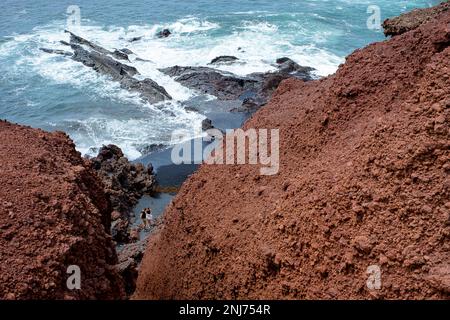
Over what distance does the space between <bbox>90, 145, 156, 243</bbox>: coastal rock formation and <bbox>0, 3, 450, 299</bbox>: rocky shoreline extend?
9.25 metres

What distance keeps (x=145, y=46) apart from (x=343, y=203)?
35.7 metres

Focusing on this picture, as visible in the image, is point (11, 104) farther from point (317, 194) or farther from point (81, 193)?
point (317, 194)

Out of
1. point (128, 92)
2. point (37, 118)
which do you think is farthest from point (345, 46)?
point (37, 118)

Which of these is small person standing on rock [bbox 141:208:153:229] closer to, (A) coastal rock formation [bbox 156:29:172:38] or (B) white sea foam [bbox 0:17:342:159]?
(B) white sea foam [bbox 0:17:342:159]

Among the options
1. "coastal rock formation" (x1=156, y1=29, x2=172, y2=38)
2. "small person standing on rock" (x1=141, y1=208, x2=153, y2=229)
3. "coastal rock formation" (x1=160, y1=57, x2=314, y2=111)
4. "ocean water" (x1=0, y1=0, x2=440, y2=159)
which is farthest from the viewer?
"coastal rock formation" (x1=156, y1=29, x2=172, y2=38)

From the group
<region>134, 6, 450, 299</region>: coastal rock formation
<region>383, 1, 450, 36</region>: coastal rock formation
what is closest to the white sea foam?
<region>383, 1, 450, 36</region>: coastal rock formation

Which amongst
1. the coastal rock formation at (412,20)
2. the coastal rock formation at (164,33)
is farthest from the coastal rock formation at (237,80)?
the coastal rock formation at (412,20)

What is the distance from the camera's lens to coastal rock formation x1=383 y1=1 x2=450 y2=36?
1170 centimetres

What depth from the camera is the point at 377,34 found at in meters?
41.0

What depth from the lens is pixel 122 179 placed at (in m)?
22.0
